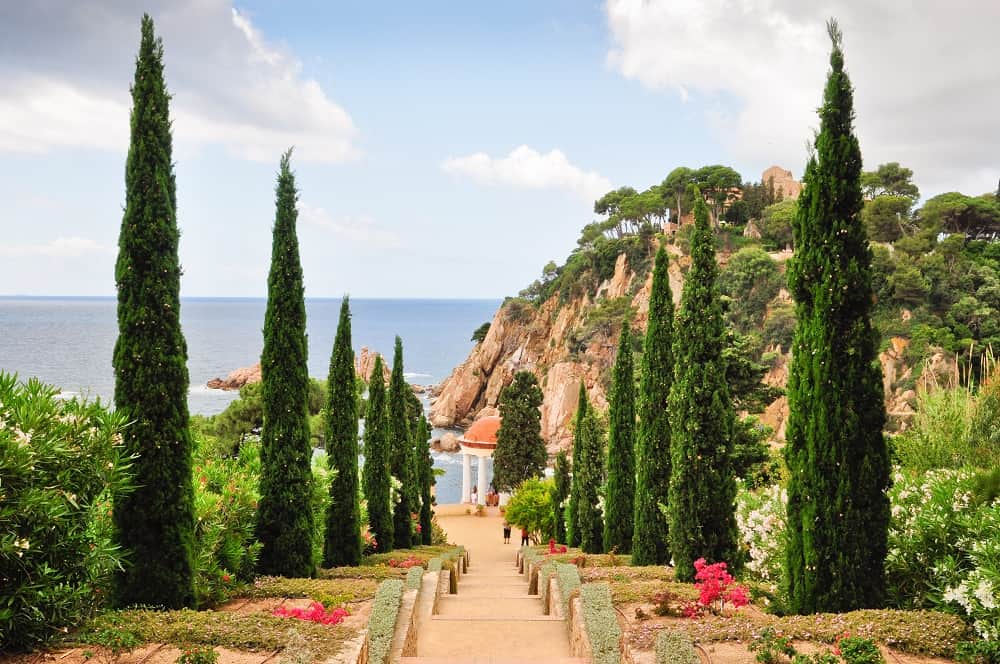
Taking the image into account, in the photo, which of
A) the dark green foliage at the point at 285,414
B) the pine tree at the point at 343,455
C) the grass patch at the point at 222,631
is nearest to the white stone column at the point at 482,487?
the pine tree at the point at 343,455

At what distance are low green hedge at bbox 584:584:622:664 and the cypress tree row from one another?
13.2m

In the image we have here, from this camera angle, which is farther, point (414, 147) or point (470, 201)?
point (470, 201)

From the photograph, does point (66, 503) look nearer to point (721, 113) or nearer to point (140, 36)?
point (140, 36)

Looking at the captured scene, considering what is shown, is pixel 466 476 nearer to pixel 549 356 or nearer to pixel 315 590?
pixel 549 356

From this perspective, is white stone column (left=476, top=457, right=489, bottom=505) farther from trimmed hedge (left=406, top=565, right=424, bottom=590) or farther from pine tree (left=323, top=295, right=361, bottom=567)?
trimmed hedge (left=406, top=565, right=424, bottom=590)

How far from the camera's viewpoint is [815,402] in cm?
782

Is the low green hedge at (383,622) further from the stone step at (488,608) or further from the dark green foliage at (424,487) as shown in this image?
the dark green foliage at (424,487)

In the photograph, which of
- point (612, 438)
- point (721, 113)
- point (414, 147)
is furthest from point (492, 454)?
point (612, 438)

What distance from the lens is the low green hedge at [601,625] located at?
626 centimetres

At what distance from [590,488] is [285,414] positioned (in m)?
10.9

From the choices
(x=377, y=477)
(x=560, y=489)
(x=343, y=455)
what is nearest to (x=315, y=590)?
(x=343, y=455)

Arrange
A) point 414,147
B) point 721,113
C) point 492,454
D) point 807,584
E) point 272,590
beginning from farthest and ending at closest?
point 492,454
point 414,147
point 721,113
point 272,590
point 807,584

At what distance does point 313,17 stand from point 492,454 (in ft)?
109

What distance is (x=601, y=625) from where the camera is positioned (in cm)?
686
